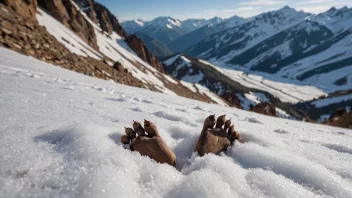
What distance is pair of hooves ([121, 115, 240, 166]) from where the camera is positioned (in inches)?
162

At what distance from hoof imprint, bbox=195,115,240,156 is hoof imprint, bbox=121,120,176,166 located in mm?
546

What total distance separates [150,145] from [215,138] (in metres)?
1.13

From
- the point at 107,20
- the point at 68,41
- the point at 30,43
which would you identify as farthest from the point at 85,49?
the point at 107,20

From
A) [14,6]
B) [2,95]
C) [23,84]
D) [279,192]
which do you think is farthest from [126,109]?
[14,6]

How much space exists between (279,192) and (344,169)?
147 cm

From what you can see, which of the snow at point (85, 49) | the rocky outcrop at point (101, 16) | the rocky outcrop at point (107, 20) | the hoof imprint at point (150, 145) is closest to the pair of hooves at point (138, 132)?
the hoof imprint at point (150, 145)

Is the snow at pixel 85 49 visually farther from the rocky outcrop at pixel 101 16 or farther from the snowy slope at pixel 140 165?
the rocky outcrop at pixel 101 16

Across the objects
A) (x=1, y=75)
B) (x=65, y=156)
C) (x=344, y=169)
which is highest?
(x=344, y=169)

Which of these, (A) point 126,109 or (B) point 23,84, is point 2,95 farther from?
(A) point 126,109

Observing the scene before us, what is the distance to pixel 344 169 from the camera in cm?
419

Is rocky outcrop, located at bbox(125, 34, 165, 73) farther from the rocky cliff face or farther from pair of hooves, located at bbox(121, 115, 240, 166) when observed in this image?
pair of hooves, located at bbox(121, 115, 240, 166)

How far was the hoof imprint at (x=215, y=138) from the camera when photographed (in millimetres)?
4496

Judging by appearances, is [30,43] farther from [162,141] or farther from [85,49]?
[85,49]

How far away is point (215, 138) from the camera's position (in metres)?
4.65
